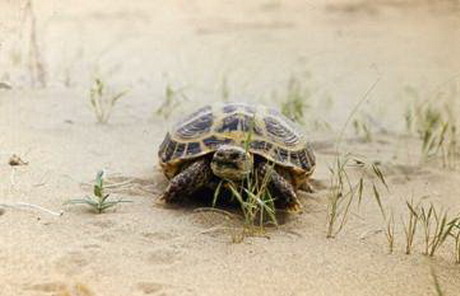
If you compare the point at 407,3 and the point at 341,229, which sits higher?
the point at 407,3

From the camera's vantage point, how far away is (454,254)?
3.06 metres

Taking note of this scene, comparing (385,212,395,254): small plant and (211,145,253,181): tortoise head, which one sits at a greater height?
(211,145,253,181): tortoise head

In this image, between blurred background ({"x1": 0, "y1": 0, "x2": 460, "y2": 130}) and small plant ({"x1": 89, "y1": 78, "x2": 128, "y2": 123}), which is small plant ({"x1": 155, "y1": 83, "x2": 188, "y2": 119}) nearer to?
blurred background ({"x1": 0, "y1": 0, "x2": 460, "y2": 130})

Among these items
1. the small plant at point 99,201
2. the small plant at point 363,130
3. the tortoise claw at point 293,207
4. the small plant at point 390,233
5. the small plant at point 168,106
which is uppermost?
the small plant at point 168,106

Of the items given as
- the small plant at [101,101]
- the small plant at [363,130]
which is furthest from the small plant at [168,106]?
the small plant at [363,130]

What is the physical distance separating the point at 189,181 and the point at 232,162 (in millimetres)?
261

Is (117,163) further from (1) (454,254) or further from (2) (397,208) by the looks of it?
(1) (454,254)

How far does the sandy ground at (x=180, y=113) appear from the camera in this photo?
2.69m

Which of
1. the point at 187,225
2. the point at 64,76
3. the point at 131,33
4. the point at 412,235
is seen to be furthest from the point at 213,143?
the point at 131,33

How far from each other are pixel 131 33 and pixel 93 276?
6409 mm

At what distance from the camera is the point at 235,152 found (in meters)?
3.32

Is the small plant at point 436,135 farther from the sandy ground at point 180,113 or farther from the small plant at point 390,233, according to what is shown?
the small plant at point 390,233

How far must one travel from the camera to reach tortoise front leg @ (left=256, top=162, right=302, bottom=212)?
3494 millimetres

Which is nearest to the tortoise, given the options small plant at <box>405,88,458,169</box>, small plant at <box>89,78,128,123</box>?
small plant at <box>405,88,458,169</box>
